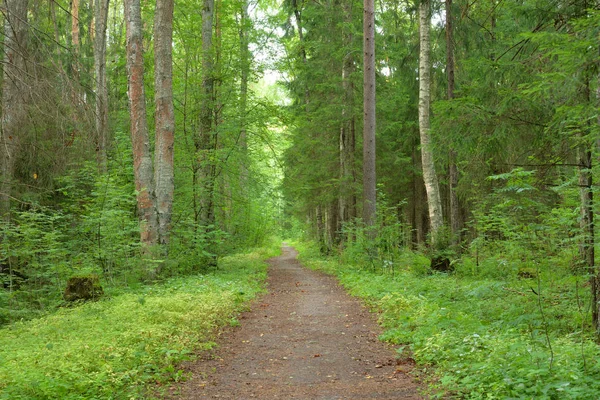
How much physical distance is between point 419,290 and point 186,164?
30.1 ft

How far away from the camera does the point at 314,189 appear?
881 inches

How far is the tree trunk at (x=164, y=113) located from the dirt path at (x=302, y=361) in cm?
506

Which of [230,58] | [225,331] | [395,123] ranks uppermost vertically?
[230,58]

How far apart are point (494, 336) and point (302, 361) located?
7.72 ft

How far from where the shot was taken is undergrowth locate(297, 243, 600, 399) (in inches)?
153

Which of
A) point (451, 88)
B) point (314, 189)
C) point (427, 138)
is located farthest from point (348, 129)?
point (451, 88)

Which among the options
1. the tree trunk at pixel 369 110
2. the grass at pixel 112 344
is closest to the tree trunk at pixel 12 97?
the grass at pixel 112 344

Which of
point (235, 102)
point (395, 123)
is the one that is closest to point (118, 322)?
point (235, 102)

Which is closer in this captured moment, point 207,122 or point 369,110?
point 369,110

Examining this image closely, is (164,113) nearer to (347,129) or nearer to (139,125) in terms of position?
(139,125)

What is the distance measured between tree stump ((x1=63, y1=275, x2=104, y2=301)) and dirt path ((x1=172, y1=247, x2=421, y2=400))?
10.6 ft

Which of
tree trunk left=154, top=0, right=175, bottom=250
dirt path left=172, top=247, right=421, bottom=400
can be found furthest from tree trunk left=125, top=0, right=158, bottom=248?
dirt path left=172, top=247, right=421, bottom=400

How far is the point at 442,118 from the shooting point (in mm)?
7445

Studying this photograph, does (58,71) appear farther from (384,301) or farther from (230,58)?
(230,58)
